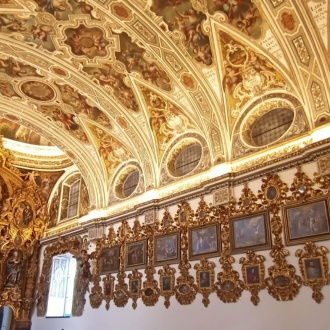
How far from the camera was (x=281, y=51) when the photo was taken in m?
9.84

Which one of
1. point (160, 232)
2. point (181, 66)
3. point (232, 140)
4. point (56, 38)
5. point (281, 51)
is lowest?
point (160, 232)

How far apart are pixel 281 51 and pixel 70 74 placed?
7.15 metres

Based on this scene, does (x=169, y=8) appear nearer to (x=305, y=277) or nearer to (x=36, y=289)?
(x=305, y=277)

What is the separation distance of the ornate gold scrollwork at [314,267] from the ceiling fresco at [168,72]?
3015 millimetres

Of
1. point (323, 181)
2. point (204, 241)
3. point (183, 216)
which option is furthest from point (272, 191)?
point (183, 216)

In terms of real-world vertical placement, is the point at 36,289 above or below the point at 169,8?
below

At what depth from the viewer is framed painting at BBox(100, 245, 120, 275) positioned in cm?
1412

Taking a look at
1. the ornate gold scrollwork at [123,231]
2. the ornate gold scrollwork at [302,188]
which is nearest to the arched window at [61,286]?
the ornate gold scrollwork at [123,231]

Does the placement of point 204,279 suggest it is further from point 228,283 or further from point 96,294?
point 96,294

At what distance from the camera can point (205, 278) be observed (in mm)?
10773

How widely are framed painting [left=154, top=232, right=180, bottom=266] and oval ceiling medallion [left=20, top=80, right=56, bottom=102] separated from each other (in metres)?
6.88

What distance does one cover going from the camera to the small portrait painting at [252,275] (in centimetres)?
953

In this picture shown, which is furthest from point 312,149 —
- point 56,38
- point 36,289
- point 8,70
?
point 36,289

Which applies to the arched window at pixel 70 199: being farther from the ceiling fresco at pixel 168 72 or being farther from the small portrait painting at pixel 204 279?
the small portrait painting at pixel 204 279
